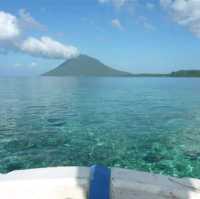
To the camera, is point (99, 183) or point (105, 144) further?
point (105, 144)

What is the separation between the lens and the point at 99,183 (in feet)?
5.19

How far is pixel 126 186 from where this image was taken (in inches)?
63.5

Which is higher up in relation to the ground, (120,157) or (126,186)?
(126,186)

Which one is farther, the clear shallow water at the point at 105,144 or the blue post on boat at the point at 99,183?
the clear shallow water at the point at 105,144

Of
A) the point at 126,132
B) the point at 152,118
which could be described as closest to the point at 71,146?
the point at 126,132

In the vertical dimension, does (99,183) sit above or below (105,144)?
above

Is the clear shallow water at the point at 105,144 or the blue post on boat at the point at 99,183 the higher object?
the blue post on boat at the point at 99,183

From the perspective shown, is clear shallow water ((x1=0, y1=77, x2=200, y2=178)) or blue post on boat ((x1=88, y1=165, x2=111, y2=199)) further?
clear shallow water ((x1=0, y1=77, x2=200, y2=178))

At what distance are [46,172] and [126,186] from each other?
60 cm

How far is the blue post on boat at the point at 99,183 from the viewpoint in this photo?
5.01 feet

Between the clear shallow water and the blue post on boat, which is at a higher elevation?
the blue post on boat

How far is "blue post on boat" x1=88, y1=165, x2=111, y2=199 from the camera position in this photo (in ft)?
5.01

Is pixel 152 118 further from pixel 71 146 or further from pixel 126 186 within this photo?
pixel 126 186

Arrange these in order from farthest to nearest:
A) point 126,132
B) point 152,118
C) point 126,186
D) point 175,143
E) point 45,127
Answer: point 152,118
point 45,127
point 126,132
point 175,143
point 126,186
